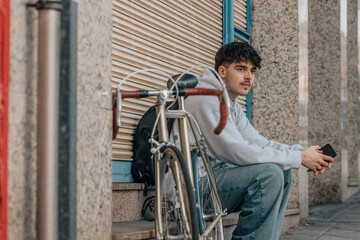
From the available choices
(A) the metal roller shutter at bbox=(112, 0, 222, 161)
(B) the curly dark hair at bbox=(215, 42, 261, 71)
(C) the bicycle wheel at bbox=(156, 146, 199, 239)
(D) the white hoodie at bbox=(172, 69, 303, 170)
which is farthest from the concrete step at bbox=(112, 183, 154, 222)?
(B) the curly dark hair at bbox=(215, 42, 261, 71)

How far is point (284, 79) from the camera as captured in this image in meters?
6.39

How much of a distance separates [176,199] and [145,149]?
1.03 m

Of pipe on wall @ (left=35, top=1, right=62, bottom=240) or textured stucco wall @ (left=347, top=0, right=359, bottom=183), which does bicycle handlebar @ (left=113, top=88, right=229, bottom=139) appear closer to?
pipe on wall @ (left=35, top=1, right=62, bottom=240)

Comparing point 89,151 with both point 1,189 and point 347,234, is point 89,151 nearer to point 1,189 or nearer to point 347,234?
point 1,189

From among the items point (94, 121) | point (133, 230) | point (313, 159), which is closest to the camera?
Result: point (94, 121)

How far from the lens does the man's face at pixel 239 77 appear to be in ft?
13.4

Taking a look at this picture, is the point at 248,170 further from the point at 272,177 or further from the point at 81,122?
the point at 81,122

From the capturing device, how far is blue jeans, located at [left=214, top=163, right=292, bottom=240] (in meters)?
3.56

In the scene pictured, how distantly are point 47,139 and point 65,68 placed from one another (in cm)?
33

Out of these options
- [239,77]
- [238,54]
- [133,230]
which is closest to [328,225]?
[239,77]

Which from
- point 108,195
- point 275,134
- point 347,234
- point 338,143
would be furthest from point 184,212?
point 338,143

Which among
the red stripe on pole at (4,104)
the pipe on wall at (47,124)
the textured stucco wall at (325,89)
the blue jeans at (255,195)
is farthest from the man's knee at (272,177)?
the textured stucco wall at (325,89)

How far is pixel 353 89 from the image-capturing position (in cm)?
1188

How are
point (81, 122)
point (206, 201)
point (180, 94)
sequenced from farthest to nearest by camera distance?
point (206, 201)
point (180, 94)
point (81, 122)
